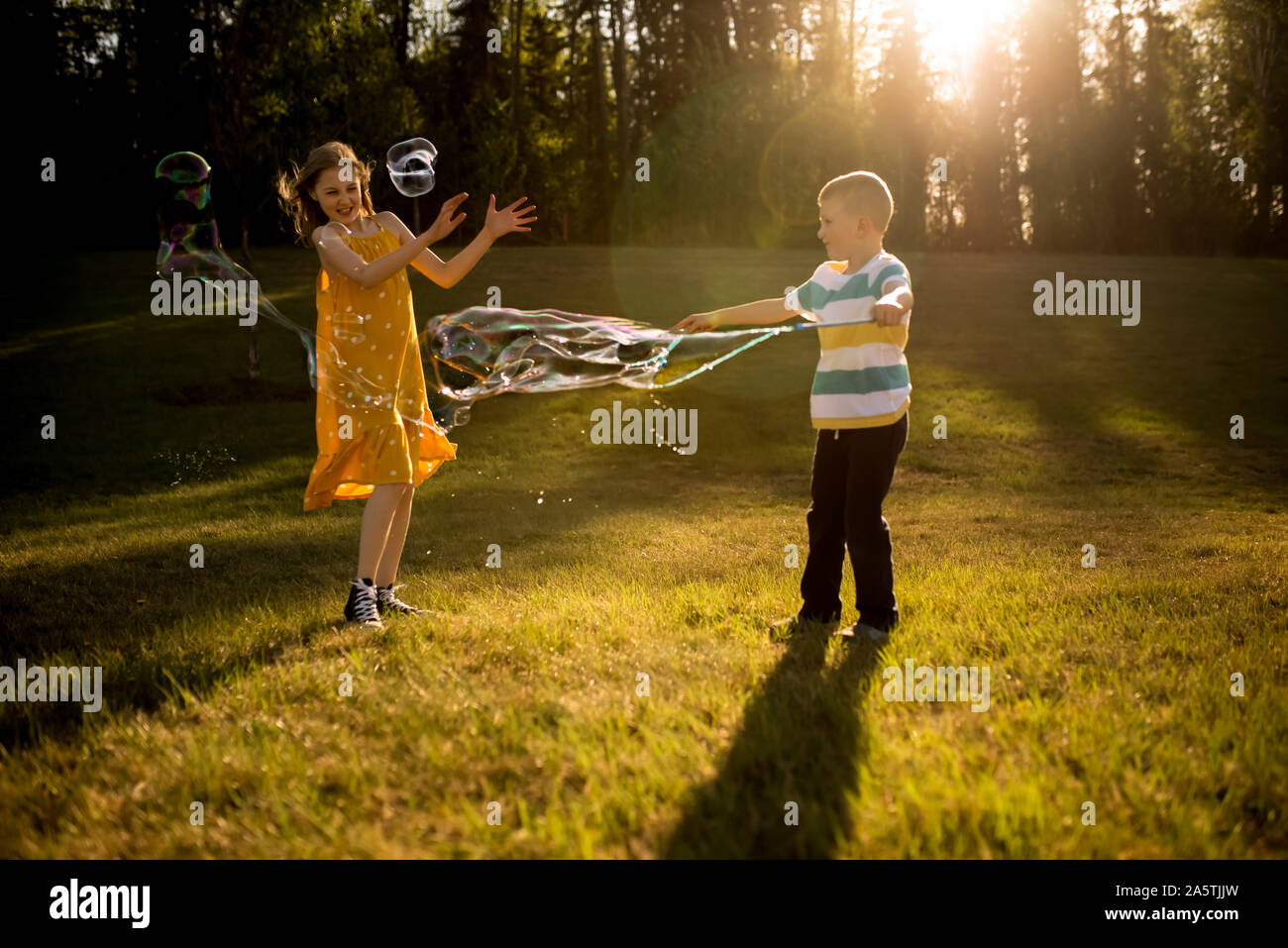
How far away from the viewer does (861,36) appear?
131 feet

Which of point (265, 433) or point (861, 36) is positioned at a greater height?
point (861, 36)

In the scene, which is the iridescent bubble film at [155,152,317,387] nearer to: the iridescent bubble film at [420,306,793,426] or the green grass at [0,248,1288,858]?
the iridescent bubble film at [420,306,793,426]

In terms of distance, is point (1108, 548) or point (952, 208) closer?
point (1108, 548)

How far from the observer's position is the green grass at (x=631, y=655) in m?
2.76

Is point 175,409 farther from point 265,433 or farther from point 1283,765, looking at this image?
point 1283,765

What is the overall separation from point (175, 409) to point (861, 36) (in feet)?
116

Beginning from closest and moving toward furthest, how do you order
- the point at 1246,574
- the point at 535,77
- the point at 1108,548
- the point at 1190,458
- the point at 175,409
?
1. the point at 1246,574
2. the point at 1108,548
3. the point at 1190,458
4. the point at 175,409
5. the point at 535,77

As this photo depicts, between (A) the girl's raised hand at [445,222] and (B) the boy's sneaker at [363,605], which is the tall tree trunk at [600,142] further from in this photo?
(B) the boy's sneaker at [363,605]

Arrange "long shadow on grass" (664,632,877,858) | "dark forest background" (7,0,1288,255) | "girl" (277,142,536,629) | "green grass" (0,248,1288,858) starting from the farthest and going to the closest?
"dark forest background" (7,0,1288,255) < "girl" (277,142,536,629) < "green grass" (0,248,1288,858) < "long shadow on grass" (664,632,877,858)

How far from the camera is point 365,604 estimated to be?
477 centimetres

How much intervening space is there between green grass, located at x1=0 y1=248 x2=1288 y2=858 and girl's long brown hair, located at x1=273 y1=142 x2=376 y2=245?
6.71 ft

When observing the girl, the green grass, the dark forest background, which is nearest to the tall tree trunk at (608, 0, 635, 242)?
the dark forest background

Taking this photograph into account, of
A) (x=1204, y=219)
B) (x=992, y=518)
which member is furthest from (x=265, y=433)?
(x=1204, y=219)

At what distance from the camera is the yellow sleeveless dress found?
15.5ft
